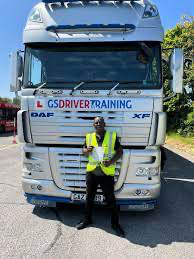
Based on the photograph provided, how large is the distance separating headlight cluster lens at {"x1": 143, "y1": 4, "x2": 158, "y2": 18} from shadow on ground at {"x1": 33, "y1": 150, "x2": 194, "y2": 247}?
348 cm

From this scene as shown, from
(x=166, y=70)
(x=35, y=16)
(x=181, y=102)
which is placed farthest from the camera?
(x=181, y=102)

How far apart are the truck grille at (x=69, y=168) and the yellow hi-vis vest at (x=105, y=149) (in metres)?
0.26

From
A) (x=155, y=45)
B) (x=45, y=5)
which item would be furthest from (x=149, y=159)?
(x=45, y=5)

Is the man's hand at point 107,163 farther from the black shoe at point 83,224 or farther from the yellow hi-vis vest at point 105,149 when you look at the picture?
the black shoe at point 83,224

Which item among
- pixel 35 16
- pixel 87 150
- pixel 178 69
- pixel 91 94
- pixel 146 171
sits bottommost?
pixel 146 171

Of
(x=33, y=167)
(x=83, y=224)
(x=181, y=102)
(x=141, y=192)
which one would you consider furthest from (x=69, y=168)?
(x=181, y=102)

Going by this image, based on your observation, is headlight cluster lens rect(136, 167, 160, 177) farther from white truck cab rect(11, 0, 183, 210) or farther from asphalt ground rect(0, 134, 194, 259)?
asphalt ground rect(0, 134, 194, 259)

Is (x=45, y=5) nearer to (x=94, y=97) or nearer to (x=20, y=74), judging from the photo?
(x=20, y=74)

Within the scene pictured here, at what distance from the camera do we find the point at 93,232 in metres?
4.98

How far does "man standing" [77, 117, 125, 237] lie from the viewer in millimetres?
5129

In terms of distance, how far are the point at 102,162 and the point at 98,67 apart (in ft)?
5.14

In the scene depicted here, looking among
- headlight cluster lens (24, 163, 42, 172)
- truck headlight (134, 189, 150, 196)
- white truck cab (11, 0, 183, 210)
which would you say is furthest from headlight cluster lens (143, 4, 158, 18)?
headlight cluster lens (24, 163, 42, 172)

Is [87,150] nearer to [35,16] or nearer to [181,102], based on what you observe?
[35,16]

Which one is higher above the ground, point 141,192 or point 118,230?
point 141,192
